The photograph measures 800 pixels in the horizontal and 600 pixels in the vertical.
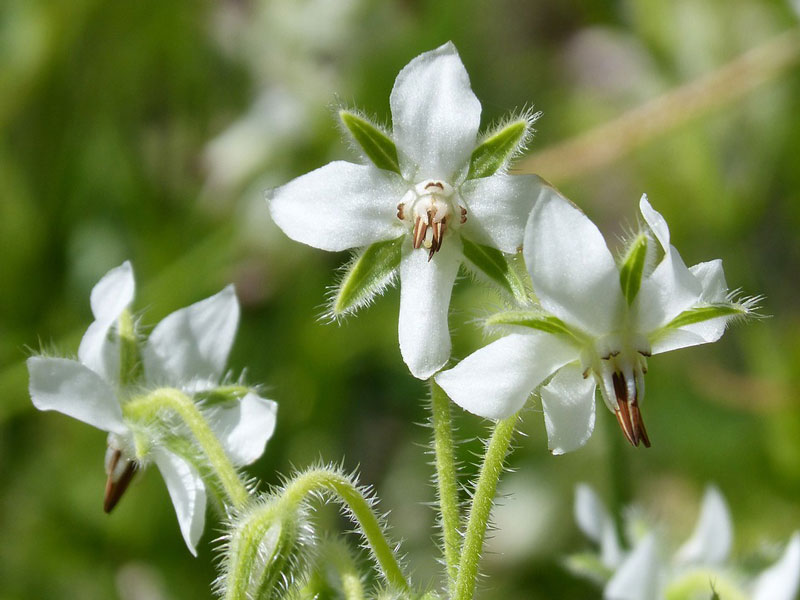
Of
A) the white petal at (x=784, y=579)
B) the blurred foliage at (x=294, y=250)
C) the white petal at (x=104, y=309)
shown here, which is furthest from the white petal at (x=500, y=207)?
the blurred foliage at (x=294, y=250)

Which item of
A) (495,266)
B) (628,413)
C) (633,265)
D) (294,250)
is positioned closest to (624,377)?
(628,413)

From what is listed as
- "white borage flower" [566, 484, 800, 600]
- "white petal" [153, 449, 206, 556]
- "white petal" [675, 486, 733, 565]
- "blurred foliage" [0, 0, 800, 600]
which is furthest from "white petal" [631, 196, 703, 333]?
"blurred foliage" [0, 0, 800, 600]

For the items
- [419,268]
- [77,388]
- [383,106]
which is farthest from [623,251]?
[383,106]

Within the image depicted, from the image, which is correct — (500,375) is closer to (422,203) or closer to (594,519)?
(422,203)

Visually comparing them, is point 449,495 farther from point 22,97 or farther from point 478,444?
point 22,97

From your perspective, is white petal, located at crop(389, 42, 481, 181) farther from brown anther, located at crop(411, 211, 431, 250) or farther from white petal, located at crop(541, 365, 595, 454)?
white petal, located at crop(541, 365, 595, 454)
